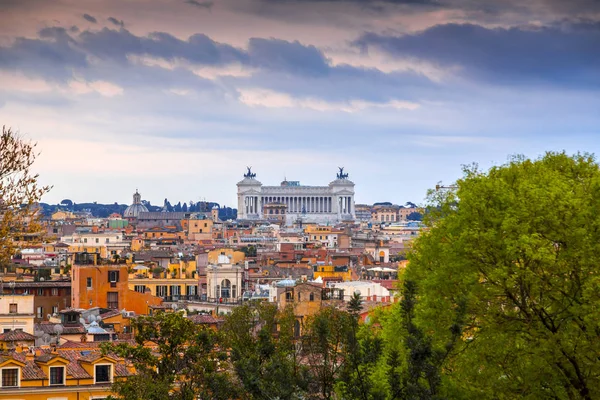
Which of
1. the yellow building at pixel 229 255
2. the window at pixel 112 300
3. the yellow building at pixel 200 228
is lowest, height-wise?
the window at pixel 112 300

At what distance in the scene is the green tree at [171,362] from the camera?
98.7ft

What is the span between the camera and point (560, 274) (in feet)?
94.5

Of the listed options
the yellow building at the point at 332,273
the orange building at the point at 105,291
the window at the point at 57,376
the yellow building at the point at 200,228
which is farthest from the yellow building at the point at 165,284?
the yellow building at the point at 200,228

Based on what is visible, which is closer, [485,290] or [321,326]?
[321,326]

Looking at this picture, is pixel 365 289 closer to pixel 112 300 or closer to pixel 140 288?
pixel 140 288

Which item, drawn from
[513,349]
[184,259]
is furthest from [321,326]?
[184,259]

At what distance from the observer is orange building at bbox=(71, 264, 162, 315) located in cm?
6419

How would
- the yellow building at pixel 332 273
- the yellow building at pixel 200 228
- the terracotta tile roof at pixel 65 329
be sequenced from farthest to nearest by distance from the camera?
the yellow building at pixel 200 228
the yellow building at pixel 332 273
the terracotta tile roof at pixel 65 329

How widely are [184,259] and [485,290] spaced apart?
215 feet

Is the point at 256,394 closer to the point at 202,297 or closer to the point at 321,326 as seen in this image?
the point at 321,326

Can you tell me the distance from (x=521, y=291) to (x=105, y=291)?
1485 inches

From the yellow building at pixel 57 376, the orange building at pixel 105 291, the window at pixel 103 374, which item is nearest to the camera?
the yellow building at pixel 57 376

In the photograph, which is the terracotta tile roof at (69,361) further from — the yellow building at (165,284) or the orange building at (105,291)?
the yellow building at (165,284)

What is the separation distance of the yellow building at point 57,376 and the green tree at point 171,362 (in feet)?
13.8
